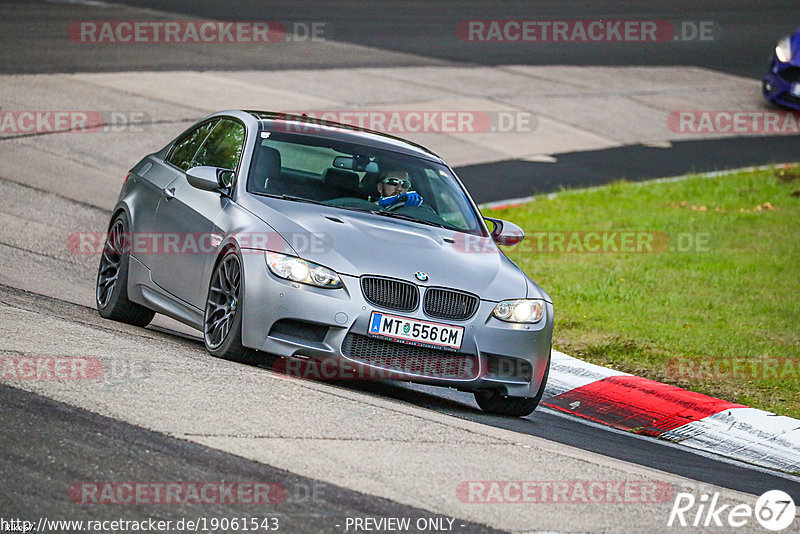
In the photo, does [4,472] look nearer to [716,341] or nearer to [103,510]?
[103,510]

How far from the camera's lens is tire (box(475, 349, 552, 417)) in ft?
26.3

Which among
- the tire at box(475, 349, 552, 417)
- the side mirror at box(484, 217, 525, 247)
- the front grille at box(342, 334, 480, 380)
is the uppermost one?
the side mirror at box(484, 217, 525, 247)

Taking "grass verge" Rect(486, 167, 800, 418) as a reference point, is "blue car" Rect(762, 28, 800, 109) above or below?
above

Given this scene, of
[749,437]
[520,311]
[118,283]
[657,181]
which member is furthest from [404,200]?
[657,181]

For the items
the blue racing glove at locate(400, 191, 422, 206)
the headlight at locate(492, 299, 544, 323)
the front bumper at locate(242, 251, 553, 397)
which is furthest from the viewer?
the blue racing glove at locate(400, 191, 422, 206)

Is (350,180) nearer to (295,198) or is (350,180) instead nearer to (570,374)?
(295,198)

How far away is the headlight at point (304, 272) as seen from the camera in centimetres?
728

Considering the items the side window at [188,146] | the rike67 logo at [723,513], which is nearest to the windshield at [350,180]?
the side window at [188,146]

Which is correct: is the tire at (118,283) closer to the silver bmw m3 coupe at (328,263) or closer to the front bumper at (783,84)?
the silver bmw m3 coupe at (328,263)

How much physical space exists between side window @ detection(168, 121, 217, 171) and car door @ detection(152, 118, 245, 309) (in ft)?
0.12

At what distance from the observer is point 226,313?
7680 mm

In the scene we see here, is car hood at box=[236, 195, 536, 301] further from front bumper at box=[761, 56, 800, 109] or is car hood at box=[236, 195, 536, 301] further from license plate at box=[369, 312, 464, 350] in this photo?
front bumper at box=[761, 56, 800, 109]

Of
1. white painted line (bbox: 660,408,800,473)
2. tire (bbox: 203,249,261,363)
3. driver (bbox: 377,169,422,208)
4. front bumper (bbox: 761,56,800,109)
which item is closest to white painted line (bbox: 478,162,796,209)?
front bumper (bbox: 761,56,800,109)

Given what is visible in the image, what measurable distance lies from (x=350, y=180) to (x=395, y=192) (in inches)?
12.5
